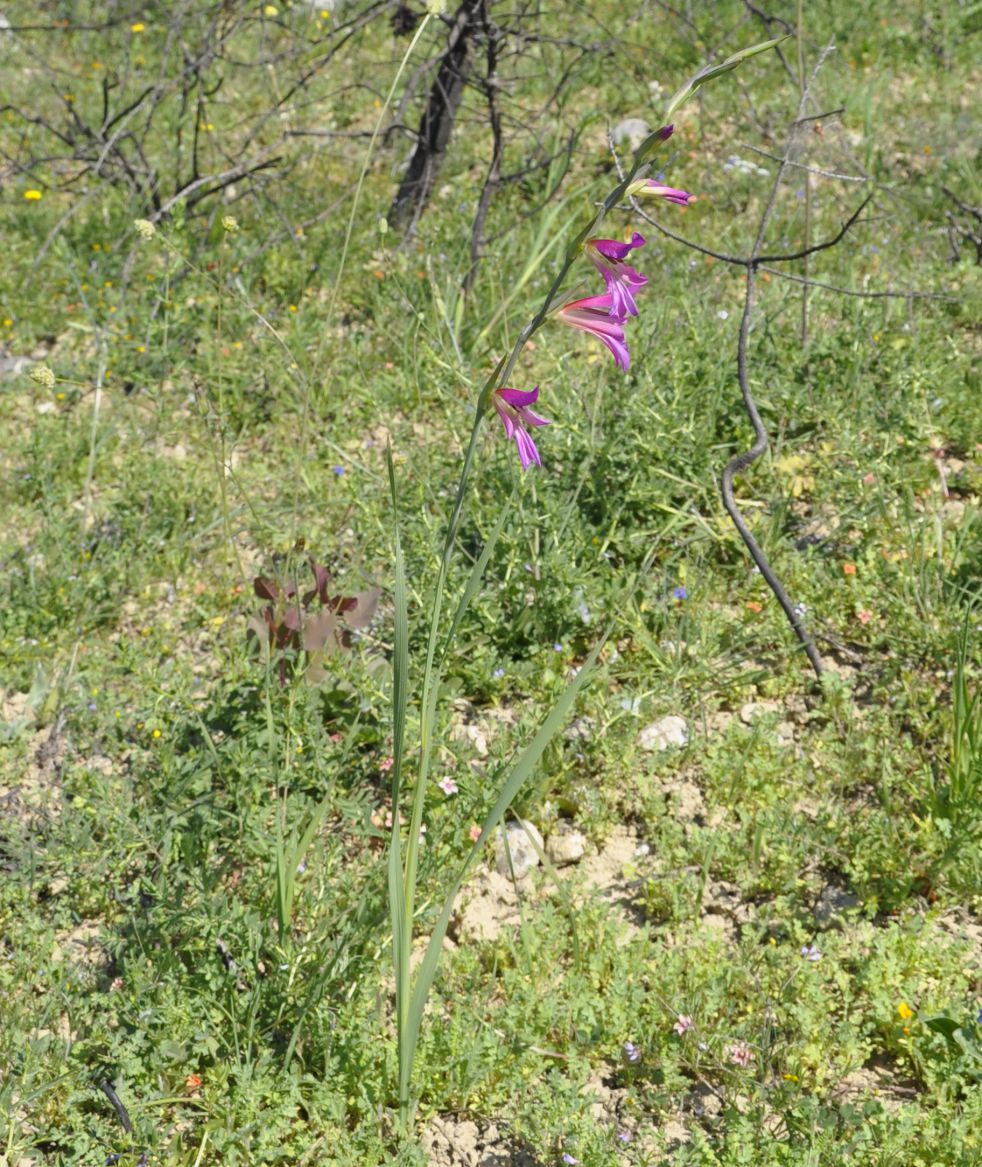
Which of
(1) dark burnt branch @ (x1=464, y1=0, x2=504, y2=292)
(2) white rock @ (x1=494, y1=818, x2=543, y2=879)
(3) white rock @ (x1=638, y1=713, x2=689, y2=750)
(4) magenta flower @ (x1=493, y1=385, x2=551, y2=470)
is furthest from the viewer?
(1) dark burnt branch @ (x1=464, y1=0, x2=504, y2=292)

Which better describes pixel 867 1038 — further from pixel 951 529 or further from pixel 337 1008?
pixel 951 529

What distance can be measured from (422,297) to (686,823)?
2544 mm

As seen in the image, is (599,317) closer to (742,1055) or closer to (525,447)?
(525,447)

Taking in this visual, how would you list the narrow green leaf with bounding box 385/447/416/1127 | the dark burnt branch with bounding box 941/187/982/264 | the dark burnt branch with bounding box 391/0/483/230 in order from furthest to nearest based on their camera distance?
1. the dark burnt branch with bounding box 391/0/483/230
2. the dark burnt branch with bounding box 941/187/982/264
3. the narrow green leaf with bounding box 385/447/416/1127

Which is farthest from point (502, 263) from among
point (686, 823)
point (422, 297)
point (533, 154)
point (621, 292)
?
point (621, 292)

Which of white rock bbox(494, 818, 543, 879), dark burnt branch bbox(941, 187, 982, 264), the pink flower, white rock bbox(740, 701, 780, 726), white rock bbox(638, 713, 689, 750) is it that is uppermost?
dark burnt branch bbox(941, 187, 982, 264)

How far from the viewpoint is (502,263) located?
4.52 metres

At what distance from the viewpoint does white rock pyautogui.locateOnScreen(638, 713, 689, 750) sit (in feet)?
9.30

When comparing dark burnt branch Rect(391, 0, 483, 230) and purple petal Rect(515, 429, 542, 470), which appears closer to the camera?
purple petal Rect(515, 429, 542, 470)

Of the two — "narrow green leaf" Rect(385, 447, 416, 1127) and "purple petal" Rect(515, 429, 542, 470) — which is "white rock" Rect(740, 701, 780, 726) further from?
"purple petal" Rect(515, 429, 542, 470)

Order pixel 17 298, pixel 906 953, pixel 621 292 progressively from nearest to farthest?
pixel 621 292 < pixel 906 953 < pixel 17 298

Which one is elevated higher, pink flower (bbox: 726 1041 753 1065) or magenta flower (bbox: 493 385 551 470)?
magenta flower (bbox: 493 385 551 470)

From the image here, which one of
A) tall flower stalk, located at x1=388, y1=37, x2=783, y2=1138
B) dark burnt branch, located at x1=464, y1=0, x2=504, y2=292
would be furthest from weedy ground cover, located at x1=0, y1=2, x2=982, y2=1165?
tall flower stalk, located at x1=388, y1=37, x2=783, y2=1138

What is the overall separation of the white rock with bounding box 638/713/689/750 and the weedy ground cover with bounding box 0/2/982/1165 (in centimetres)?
1
